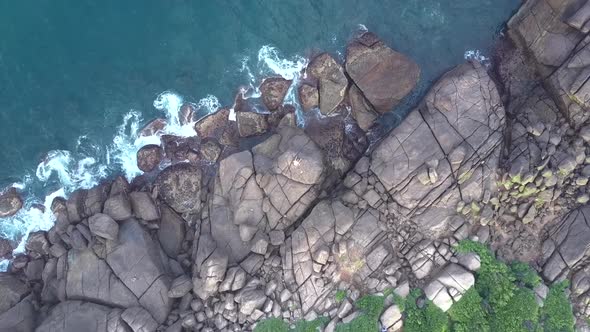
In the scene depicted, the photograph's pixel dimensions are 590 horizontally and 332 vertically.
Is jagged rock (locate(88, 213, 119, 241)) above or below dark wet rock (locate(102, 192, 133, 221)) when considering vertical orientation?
below

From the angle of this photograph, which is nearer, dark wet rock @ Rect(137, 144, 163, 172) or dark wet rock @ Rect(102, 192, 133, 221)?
dark wet rock @ Rect(102, 192, 133, 221)

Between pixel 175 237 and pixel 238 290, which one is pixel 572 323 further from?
pixel 175 237

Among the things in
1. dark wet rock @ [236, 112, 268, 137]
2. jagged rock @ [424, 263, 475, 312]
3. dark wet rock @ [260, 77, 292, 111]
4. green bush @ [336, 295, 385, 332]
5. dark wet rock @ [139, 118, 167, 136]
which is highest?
dark wet rock @ [139, 118, 167, 136]

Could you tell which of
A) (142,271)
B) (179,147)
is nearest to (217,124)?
(179,147)

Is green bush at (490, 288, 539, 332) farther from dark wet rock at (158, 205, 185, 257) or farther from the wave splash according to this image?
dark wet rock at (158, 205, 185, 257)

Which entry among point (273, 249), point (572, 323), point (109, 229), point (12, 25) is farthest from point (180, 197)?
point (572, 323)

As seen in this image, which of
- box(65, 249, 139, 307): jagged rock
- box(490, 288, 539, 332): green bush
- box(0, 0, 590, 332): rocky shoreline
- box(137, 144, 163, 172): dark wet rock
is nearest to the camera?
box(490, 288, 539, 332): green bush

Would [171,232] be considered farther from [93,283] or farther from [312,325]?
[312,325]

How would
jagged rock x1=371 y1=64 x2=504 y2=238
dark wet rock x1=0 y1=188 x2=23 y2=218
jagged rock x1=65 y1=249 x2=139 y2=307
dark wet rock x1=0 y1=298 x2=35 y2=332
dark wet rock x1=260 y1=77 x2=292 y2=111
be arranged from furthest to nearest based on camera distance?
1. dark wet rock x1=0 y1=188 x2=23 y2=218
2. dark wet rock x1=260 y1=77 x2=292 y2=111
3. jagged rock x1=65 y1=249 x2=139 y2=307
4. dark wet rock x1=0 y1=298 x2=35 y2=332
5. jagged rock x1=371 y1=64 x2=504 y2=238

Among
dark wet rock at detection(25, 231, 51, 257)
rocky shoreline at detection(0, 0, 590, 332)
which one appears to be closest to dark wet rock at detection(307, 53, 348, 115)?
rocky shoreline at detection(0, 0, 590, 332)
